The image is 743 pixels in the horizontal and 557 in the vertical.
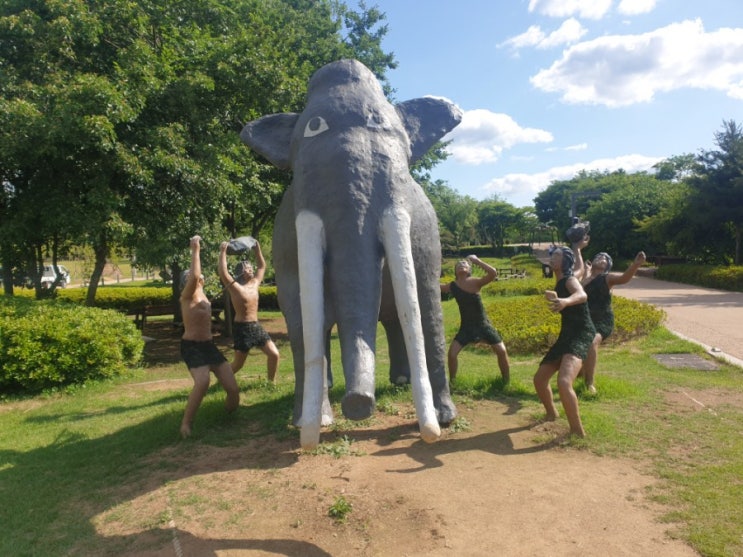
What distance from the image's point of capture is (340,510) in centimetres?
340

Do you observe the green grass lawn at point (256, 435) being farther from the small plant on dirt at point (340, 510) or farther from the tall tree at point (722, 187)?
the tall tree at point (722, 187)

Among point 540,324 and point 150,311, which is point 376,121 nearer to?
point 540,324

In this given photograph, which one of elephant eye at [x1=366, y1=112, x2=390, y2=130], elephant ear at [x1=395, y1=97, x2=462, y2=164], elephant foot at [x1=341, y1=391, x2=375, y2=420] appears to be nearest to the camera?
elephant foot at [x1=341, y1=391, x2=375, y2=420]

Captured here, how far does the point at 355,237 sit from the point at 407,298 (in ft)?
1.75

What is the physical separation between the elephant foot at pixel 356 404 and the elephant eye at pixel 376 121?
6.70ft

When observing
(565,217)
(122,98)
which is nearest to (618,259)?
(565,217)

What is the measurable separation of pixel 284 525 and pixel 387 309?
187 centimetres

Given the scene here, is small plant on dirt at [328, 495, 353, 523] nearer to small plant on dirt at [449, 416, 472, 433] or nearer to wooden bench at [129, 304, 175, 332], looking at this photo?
small plant on dirt at [449, 416, 472, 433]

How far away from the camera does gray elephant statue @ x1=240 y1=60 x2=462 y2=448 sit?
321 cm

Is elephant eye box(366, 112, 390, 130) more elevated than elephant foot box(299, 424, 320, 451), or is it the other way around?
elephant eye box(366, 112, 390, 130)

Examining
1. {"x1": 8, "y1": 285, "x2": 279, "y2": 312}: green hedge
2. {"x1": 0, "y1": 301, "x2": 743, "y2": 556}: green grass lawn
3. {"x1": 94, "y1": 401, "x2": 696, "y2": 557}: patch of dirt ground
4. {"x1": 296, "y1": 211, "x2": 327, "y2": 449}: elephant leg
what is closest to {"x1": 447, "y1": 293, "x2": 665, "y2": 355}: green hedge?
{"x1": 0, "y1": 301, "x2": 743, "y2": 556}: green grass lawn

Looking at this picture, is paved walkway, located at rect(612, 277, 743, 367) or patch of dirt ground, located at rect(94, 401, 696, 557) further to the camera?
paved walkway, located at rect(612, 277, 743, 367)

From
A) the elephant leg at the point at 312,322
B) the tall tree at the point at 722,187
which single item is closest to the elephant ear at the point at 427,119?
the elephant leg at the point at 312,322

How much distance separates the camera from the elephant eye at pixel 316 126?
155 inches
